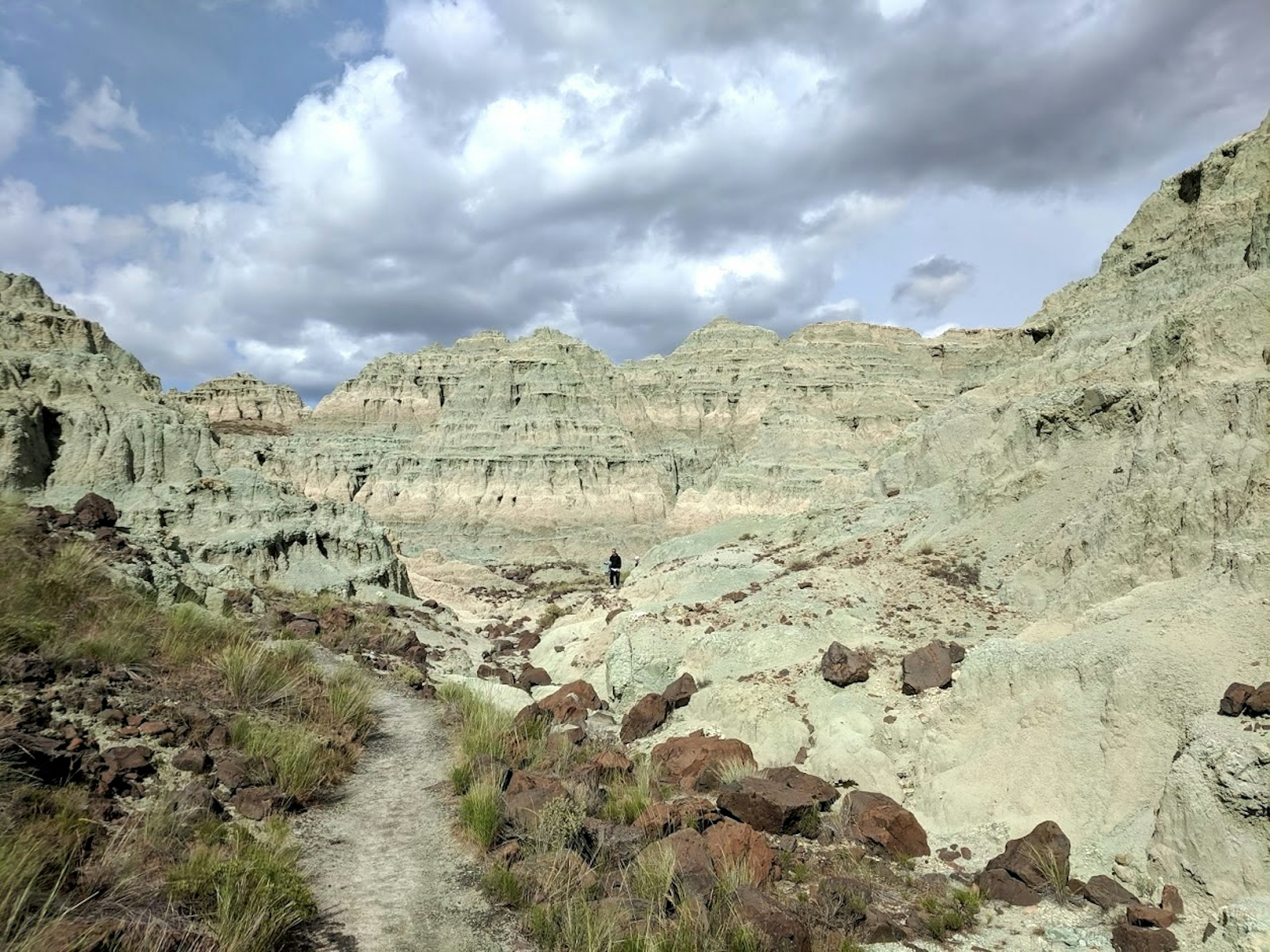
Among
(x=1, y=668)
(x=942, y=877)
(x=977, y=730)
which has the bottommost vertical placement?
(x=942, y=877)

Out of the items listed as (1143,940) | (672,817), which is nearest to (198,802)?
(672,817)

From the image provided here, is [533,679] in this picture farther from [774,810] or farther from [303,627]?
[774,810]

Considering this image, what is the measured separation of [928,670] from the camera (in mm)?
8484

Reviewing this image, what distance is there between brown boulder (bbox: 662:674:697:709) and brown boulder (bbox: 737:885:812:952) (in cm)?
564

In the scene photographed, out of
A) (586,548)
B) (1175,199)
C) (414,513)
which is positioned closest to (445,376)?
(414,513)

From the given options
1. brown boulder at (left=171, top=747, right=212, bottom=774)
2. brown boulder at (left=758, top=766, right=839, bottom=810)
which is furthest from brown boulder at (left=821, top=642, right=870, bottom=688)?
brown boulder at (left=171, top=747, right=212, bottom=774)

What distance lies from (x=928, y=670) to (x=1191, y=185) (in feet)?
59.6

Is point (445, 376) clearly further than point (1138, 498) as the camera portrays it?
Yes

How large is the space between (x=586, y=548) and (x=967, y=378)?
46399mm

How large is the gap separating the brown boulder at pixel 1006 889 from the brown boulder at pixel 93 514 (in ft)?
54.2

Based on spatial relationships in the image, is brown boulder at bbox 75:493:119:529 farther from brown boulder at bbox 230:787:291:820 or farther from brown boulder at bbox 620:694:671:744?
brown boulder at bbox 620:694:671:744

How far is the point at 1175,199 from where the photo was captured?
1894 centimetres

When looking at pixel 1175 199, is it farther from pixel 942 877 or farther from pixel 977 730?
pixel 942 877

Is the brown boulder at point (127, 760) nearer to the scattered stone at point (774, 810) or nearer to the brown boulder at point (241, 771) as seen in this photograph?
the brown boulder at point (241, 771)
